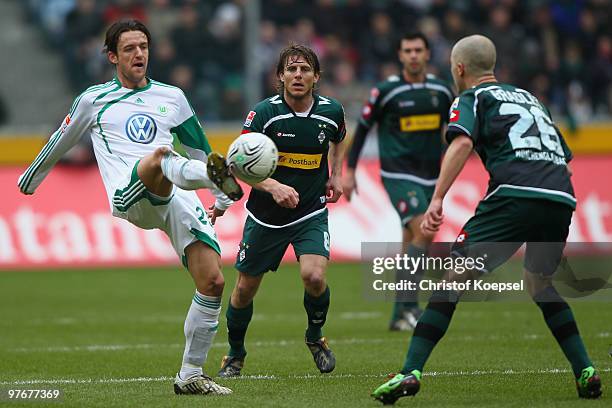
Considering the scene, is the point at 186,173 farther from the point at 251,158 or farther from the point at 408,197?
the point at 408,197

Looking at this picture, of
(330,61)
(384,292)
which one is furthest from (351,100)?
(384,292)

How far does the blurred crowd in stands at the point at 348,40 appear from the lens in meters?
19.7

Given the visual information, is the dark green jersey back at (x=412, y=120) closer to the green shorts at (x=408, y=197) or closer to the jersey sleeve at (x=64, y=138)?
the green shorts at (x=408, y=197)

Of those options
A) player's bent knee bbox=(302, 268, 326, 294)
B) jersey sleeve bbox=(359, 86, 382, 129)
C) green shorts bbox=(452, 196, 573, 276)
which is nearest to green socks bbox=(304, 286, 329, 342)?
player's bent knee bbox=(302, 268, 326, 294)

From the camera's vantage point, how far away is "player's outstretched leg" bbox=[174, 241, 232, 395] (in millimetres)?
7215

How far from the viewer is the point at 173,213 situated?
7.34 metres

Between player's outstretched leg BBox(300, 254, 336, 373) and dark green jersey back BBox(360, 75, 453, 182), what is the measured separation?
354 cm

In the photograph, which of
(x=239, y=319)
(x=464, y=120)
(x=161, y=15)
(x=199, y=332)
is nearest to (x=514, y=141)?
(x=464, y=120)

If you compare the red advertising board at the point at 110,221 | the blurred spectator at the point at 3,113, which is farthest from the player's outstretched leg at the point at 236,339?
the blurred spectator at the point at 3,113

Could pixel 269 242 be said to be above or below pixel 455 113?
below

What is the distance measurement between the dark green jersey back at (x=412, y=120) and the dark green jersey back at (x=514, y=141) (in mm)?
4664

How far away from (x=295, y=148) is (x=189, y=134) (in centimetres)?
93

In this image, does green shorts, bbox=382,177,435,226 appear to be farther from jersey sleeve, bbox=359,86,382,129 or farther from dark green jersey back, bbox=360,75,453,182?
jersey sleeve, bbox=359,86,382,129

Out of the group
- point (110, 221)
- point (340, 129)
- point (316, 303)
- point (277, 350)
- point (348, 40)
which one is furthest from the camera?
point (348, 40)
